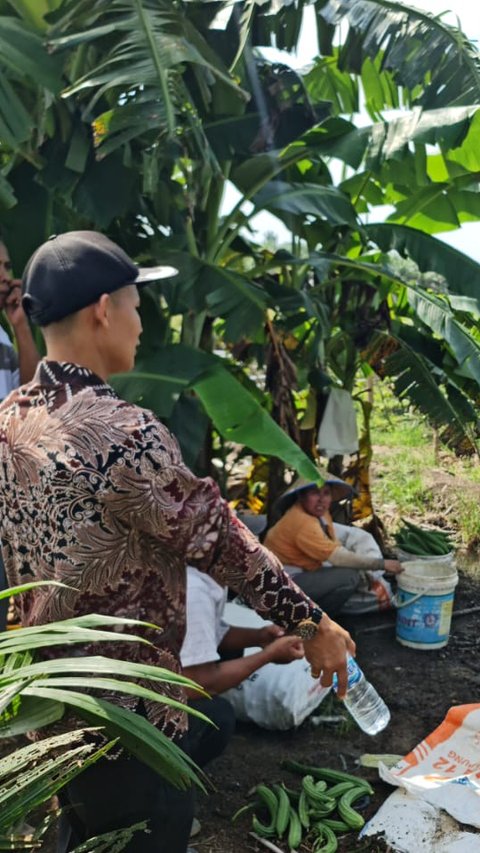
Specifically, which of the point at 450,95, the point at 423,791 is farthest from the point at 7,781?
the point at 450,95

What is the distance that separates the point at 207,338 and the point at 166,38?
6.36ft

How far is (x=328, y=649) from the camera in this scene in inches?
73.1

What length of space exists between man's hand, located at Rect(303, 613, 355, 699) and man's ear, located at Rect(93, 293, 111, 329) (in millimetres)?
788

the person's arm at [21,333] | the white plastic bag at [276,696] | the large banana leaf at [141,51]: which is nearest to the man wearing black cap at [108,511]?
the person's arm at [21,333]

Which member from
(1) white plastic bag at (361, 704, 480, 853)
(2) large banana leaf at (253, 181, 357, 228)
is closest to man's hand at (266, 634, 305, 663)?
(1) white plastic bag at (361, 704, 480, 853)

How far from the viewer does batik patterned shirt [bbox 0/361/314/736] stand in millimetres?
1608

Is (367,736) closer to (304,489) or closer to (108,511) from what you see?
(304,489)

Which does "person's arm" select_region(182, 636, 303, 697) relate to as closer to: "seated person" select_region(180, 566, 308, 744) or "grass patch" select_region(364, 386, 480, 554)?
"seated person" select_region(180, 566, 308, 744)

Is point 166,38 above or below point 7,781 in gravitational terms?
above

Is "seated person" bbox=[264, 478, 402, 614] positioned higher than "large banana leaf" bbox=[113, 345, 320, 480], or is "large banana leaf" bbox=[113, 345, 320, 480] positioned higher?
"large banana leaf" bbox=[113, 345, 320, 480]

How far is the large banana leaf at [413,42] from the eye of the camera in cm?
410

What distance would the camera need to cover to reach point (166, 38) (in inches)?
131

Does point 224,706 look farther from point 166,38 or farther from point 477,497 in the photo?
point 477,497

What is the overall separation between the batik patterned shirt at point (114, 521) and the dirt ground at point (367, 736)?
60.0 inches
